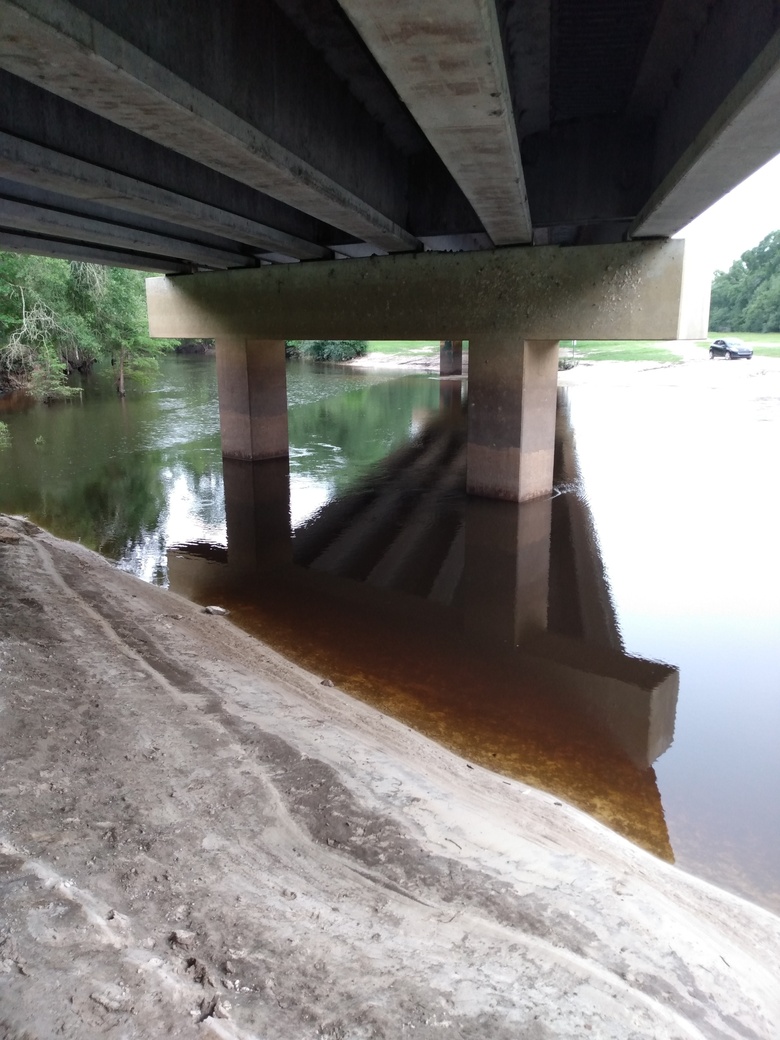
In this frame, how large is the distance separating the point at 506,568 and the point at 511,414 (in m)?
3.43

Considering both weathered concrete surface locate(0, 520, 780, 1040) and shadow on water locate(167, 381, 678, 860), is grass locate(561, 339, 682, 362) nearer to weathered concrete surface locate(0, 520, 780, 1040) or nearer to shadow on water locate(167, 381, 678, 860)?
shadow on water locate(167, 381, 678, 860)

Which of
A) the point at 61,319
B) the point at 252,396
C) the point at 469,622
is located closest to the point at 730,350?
the point at 252,396

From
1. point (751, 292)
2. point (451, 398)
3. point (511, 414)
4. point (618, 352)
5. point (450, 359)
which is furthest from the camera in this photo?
point (751, 292)

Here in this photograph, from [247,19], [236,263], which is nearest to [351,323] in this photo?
[236,263]

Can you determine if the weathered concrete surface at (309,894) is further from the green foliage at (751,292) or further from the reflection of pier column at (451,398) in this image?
the green foliage at (751,292)

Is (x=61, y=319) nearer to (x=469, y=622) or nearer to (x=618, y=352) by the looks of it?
(x=469, y=622)

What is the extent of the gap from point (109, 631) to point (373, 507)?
7.10m

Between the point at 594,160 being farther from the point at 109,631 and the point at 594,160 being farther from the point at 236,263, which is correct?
the point at 109,631

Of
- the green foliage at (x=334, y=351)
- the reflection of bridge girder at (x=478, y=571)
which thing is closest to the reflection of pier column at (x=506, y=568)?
the reflection of bridge girder at (x=478, y=571)

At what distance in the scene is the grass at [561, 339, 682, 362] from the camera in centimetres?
4508

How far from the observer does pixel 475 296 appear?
1190cm

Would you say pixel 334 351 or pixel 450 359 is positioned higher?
pixel 334 351

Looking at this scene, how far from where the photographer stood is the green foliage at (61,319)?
838 inches

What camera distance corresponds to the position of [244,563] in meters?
10.1
